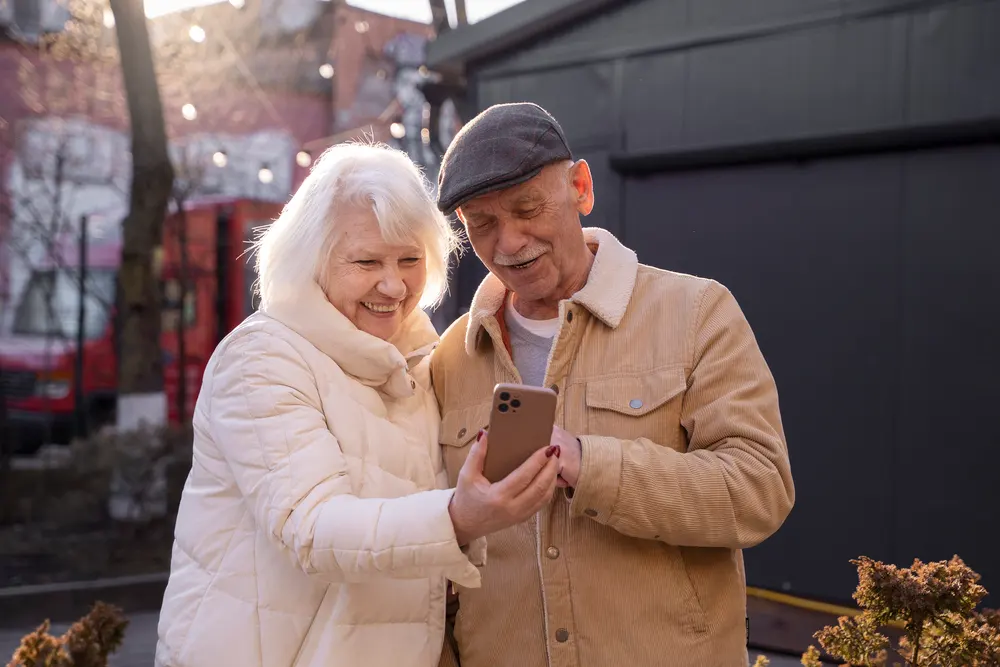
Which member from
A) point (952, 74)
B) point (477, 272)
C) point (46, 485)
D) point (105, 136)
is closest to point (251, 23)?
point (105, 136)

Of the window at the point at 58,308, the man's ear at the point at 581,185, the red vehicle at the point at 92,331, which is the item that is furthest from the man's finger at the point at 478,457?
the window at the point at 58,308

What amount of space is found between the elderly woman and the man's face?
13cm

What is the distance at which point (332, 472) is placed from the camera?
2.07 meters

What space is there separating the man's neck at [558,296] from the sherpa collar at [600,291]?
3cm

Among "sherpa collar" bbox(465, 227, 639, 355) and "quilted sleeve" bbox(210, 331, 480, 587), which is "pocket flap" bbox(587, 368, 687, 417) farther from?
"quilted sleeve" bbox(210, 331, 480, 587)

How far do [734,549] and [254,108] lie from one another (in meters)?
11.7

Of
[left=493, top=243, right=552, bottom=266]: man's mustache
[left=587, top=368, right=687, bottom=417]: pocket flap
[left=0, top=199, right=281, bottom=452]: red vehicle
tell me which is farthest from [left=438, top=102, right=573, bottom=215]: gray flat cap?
[left=0, top=199, right=281, bottom=452]: red vehicle

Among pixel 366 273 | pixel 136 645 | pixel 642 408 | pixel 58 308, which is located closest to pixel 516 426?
pixel 642 408

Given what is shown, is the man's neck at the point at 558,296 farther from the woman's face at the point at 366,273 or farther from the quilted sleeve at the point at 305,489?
the quilted sleeve at the point at 305,489

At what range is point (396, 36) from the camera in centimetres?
1340

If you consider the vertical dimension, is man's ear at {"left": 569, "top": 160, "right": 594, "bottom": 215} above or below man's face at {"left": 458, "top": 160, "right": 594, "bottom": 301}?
above

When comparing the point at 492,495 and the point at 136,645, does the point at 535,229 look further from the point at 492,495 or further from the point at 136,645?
the point at 136,645

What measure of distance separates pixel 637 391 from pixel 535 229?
1.45 feet

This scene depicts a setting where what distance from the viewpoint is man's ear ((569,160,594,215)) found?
8.29 ft
